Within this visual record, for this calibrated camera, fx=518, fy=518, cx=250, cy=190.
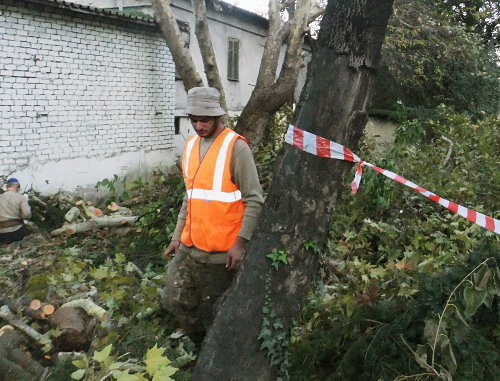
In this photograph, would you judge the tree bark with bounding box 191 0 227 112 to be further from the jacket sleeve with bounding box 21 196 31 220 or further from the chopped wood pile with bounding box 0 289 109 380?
the chopped wood pile with bounding box 0 289 109 380

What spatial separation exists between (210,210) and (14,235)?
5049 mm

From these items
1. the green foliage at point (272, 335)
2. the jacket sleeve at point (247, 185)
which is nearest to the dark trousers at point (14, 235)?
the jacket sleeve at point (247, 185)

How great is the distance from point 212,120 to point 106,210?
5794 mm

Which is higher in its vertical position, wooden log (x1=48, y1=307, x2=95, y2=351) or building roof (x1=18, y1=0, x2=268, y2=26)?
building roof (x1=18, y1=0, x2=268, y2=26)

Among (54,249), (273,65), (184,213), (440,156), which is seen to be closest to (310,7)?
(273,65)

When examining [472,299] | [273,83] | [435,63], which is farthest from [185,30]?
[472,299]

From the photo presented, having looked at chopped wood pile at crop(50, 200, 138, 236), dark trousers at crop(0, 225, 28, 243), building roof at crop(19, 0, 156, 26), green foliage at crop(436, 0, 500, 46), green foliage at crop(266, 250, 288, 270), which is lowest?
dark trousers at crop(0, 225, 28, 243)

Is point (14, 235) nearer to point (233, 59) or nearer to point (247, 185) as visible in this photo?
point (247, 185)

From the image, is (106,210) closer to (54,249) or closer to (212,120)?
(54,249)

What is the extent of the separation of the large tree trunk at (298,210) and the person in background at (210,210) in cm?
36

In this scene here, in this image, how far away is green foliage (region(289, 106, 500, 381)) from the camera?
2664 mm

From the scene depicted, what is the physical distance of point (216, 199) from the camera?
11.0 feet

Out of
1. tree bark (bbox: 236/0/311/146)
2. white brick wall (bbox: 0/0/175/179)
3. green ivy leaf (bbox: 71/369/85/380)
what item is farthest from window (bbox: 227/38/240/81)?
green ivy leaf (bbox: 71/369/85/380)

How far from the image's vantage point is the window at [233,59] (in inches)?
585
